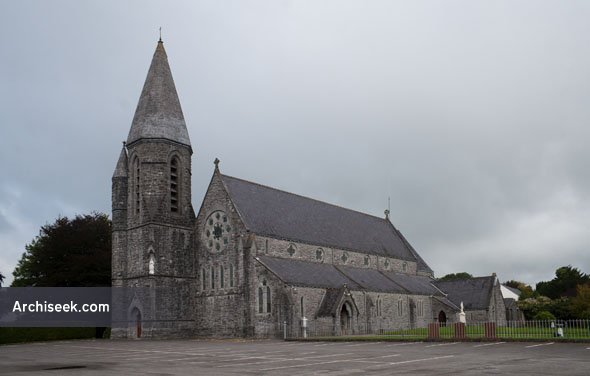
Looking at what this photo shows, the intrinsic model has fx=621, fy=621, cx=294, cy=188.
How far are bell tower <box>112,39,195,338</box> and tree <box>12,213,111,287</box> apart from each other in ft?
19.5

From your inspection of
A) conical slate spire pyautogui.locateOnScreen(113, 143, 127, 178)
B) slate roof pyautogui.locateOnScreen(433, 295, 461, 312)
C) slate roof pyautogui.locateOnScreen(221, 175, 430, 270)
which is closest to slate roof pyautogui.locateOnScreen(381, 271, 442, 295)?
slate roof pyautogui.locateOnScreen(433, 295, 461, 312)

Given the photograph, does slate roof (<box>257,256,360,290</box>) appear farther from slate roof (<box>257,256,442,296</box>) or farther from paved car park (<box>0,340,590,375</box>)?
paved car park (<box>0,340,590,375</box>)

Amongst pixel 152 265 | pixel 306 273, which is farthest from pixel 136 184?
pixel 306 273

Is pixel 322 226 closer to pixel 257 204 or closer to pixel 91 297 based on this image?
pixel 257 204

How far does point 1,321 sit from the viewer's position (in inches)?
2235

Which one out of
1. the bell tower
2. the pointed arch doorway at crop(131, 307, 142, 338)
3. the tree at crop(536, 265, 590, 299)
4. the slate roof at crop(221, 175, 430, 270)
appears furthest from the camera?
the tree at crop(536, 265, 590, 299)

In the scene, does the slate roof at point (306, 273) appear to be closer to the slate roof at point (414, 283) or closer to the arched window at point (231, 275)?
the arched window at point (231, 275)

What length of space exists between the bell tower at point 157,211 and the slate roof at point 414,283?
21.5 metres

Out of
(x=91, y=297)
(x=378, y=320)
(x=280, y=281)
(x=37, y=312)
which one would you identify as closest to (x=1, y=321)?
(x=37, y=312)

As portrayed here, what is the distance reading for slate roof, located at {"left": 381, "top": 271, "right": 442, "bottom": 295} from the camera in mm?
62000

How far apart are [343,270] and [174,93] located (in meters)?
22.2

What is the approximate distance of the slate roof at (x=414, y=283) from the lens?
62000mm

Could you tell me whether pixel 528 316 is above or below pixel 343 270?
below

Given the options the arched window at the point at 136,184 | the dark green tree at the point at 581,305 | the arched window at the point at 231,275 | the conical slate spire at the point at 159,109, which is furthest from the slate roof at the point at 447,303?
the arched window at the point at 136,184
